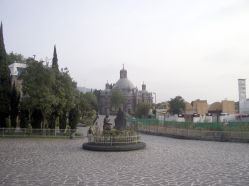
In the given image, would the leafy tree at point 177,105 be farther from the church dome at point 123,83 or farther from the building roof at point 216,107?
the church dome at point 123,83

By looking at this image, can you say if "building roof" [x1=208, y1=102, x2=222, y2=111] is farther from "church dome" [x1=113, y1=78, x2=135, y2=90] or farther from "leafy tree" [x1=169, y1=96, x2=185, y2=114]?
"church dome" [x1=113, y1=78, x2=135, y2=90]

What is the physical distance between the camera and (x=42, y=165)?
44.7 feet

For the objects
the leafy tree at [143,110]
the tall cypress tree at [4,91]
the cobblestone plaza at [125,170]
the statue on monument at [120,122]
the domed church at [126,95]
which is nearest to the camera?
the cobblestone plaza at [125,170]

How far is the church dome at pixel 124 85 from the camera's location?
133000mm

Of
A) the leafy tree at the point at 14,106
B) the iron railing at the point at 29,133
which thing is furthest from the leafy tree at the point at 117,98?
the iron railing at the point at 29,133

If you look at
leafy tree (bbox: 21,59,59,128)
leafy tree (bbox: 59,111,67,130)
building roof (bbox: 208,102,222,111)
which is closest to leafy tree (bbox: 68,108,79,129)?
leafy tree (bbox: 59,111,67,130)

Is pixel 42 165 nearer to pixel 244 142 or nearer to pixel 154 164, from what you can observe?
pixel 154 164

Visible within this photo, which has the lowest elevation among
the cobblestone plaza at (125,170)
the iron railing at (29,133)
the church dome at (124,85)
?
the cobblestone plaza at (125,170)

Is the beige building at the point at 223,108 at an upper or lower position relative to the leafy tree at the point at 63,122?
upper

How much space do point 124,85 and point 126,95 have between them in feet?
25.1

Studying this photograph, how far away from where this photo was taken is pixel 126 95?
127875 millimetres

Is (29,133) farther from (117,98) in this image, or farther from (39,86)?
(117,98)

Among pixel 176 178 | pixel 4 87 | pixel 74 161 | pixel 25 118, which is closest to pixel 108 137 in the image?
pixel 74 161

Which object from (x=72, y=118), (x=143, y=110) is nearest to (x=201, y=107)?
(x=143, y=110)
